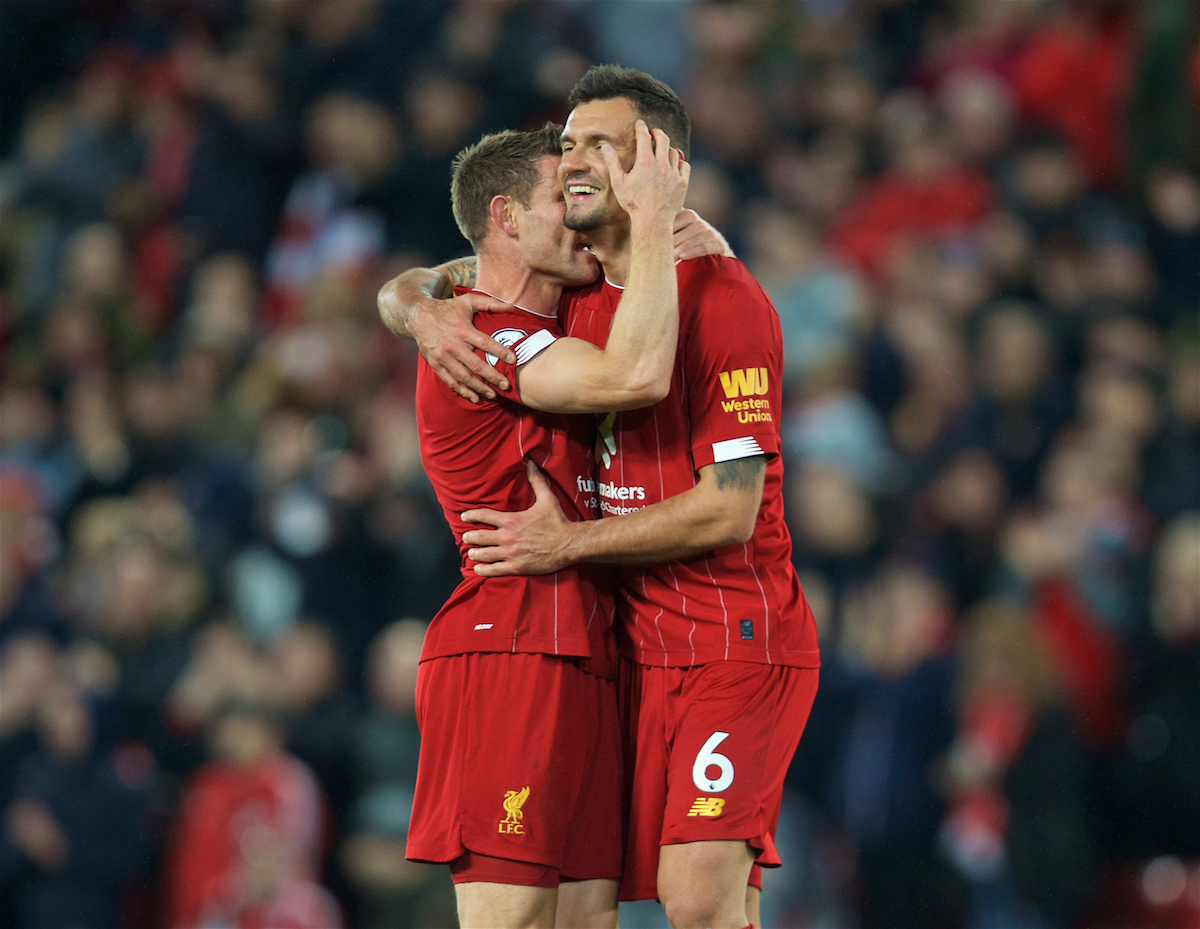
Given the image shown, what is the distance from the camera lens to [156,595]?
7.68m

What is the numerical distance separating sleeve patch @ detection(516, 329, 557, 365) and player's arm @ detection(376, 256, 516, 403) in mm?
24

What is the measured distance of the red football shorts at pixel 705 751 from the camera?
3410mm

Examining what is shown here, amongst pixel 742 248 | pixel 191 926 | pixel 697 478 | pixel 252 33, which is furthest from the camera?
pixel 252 33

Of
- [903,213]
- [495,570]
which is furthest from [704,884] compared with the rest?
[903,213]

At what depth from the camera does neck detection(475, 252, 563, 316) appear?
12.4 ft

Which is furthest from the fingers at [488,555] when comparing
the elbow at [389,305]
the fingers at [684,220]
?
the fingers at [684,220]

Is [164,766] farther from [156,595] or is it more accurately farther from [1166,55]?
[1166,55]

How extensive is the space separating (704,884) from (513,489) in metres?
1.13

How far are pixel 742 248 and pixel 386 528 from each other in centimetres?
275

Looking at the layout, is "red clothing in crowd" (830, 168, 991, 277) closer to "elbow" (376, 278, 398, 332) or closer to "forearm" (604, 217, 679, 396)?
"elbow" (376, 278, 398, 332)

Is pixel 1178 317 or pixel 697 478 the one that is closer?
pixel 697 478

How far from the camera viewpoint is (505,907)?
3.38 meters

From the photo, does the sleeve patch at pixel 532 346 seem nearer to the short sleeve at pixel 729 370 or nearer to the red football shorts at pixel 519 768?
the short sleeve at pixel 729 370

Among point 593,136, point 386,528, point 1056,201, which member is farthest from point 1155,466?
point 593,136
